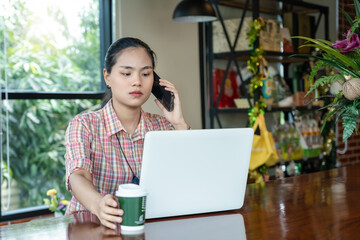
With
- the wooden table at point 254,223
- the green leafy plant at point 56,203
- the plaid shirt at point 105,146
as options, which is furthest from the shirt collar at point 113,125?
the green leafy plant at point 56,203

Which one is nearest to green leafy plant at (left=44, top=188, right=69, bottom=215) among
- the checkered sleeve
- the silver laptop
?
the checkered sleeve

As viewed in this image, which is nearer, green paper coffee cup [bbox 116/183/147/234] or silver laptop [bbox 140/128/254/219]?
green paper coffee cup [bbox 116/183/147/234]

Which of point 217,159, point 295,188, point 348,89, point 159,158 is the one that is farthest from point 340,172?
point 159,158

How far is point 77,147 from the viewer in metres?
1.79

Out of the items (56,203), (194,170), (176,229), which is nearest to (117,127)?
(194,170)

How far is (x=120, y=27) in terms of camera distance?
3660mm

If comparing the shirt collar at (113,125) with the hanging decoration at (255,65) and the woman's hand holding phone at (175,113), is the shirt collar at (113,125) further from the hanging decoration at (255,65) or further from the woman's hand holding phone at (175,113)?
the hanging decoration at (255,65)

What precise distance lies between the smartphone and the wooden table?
0.57 meters

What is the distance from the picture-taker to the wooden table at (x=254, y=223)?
1.29 m

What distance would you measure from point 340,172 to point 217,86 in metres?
1.94

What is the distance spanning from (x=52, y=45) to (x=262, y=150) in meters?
1.67

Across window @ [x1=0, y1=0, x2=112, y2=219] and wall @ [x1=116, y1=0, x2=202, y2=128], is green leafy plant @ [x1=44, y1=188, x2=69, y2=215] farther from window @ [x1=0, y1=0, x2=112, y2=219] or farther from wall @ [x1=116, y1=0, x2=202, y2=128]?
wall @ [x1=116, y1=0, x2=202, y2=128]

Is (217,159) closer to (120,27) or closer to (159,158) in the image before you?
(159,158)

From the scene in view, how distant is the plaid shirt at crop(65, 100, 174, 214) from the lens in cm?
186
